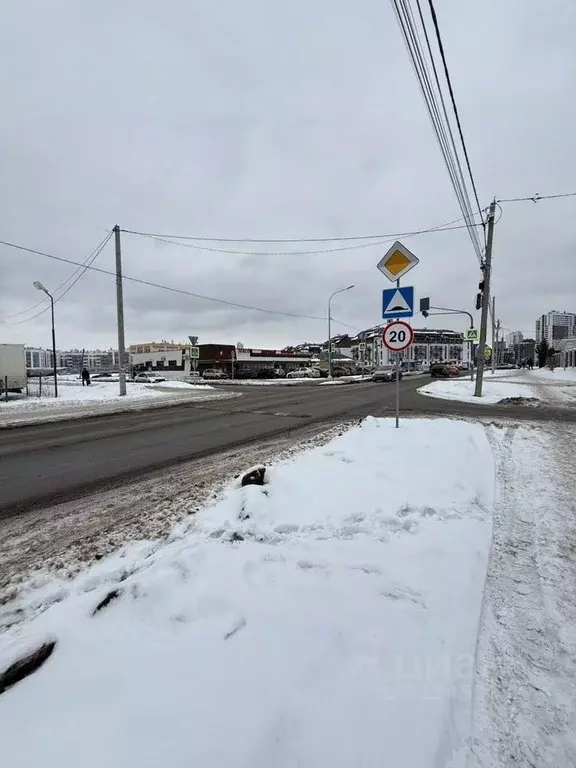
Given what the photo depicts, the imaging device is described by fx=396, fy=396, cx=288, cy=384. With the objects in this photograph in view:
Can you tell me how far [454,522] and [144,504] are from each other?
11.4ft

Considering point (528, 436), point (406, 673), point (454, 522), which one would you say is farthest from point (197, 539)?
point (528, 436)

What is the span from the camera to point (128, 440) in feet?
30.0

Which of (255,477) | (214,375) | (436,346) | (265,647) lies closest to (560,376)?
(214,375)

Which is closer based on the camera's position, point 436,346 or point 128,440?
point 128,440

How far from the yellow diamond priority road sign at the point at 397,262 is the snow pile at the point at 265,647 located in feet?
17.0

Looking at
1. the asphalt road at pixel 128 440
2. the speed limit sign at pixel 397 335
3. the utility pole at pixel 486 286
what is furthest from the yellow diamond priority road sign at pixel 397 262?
the utility pole at pixel 486 286

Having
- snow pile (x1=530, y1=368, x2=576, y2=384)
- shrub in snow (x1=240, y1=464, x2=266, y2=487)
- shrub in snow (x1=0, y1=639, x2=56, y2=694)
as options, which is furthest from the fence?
snow pile (x1=530, y1=368, x2=576, y2=384)

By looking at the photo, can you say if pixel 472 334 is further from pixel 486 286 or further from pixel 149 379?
pixel 149 379

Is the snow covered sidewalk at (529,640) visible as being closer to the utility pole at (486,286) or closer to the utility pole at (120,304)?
the utility pole at (486,286)

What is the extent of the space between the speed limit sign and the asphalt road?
11.9ft

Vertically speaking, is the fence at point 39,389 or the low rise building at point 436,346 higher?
the low rise building at point 436,346

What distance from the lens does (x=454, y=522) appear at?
4.01 m

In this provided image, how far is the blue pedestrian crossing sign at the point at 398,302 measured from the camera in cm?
797

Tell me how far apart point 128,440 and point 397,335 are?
6.45 metres
